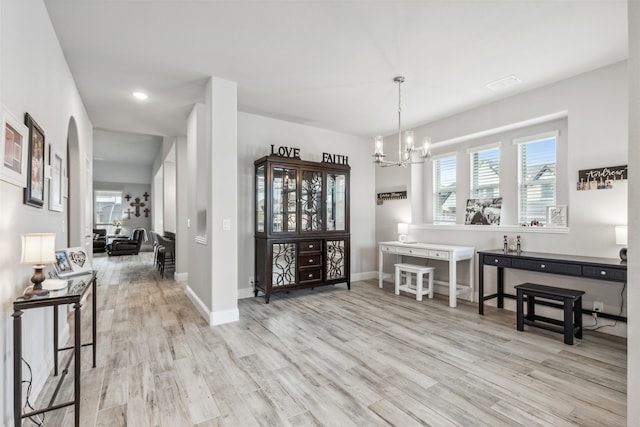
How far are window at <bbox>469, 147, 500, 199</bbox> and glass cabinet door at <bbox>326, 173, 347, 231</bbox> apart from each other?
1.97m

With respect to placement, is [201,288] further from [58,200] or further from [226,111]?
[226,111]

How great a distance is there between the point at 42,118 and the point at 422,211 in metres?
5.04

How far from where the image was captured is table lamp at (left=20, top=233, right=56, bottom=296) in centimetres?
175

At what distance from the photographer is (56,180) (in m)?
2.90

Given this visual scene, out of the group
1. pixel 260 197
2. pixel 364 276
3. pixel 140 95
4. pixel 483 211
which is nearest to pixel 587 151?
pixel 483 211

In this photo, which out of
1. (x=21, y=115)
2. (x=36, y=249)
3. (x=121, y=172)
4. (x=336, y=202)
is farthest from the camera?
(x=121, y=172)

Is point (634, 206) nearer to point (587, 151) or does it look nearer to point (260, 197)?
point (587, 151)

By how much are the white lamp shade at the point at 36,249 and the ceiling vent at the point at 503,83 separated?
430 cm

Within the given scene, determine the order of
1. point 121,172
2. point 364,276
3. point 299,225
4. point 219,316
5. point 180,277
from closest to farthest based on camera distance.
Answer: point 219,316, point 299,225, point 180,277, point 364,276, point 121,172

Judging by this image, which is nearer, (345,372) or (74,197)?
(345,372)

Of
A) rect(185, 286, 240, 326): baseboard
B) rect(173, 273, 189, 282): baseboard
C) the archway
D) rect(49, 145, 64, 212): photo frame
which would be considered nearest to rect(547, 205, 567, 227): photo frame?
rect(185, 286, 240, 326): baseboard

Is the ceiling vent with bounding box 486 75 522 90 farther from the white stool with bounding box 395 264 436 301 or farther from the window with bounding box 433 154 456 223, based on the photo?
the white stool with bounding box 395 264 436 301

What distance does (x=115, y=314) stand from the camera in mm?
3908

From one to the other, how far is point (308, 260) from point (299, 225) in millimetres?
557
